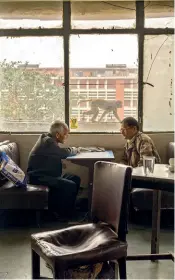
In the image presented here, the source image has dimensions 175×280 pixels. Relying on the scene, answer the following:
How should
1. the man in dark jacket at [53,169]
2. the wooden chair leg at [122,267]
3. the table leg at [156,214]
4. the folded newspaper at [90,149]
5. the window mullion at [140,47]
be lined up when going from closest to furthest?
the wooden chair leg at [122,267]
the table leg at [156,214]
the man in dark jacket at [53,169]
the folded newspaper at [90,149]
the window mullion at [140,47]

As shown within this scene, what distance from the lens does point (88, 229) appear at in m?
2.57

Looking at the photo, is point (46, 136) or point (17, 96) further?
point (17, 96)

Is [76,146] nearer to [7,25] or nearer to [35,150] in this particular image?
[35,150]

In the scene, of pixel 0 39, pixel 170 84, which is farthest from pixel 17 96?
pixel 170 84

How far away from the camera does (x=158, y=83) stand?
539 centimetres

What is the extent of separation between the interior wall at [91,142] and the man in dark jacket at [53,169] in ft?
2.18

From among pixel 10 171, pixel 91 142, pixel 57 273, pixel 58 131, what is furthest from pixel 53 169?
pixel 57 273

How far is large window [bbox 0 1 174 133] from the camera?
17.5 feet

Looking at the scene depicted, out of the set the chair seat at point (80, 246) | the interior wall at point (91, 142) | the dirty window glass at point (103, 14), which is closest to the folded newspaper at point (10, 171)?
the interior wall at point (91, 142)

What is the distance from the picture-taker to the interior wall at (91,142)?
535 centimetres

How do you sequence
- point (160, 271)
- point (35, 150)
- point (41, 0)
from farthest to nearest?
point (41, 0) < point (35, 150) < point (160, 271)

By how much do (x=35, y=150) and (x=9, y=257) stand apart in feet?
4.55

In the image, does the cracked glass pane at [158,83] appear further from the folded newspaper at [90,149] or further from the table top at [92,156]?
the table top at [92,156]

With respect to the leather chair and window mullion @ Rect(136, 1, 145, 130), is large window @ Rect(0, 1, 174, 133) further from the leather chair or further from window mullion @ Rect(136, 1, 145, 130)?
the leather chair
